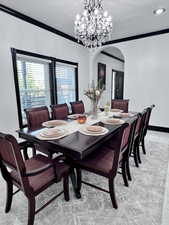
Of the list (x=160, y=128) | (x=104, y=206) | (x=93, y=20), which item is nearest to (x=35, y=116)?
(x=104, y=206)

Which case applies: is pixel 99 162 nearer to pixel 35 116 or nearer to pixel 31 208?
pixel 31 208

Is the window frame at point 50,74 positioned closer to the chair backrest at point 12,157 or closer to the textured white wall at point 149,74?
the textured white wall at point 149,74

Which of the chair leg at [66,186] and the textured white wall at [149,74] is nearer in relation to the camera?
the chair leg at [66,186]

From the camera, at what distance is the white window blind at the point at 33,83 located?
312cm

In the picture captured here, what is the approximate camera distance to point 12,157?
44.7 inches

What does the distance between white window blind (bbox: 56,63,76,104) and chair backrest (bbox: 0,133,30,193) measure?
9.44 feet

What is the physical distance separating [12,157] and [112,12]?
314 cm

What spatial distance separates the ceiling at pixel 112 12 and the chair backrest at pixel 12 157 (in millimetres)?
2565

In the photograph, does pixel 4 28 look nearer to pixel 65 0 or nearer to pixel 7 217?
pixel 65 0

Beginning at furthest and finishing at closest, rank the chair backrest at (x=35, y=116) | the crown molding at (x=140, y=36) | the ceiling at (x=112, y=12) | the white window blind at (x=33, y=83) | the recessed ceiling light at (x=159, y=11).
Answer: the crown molding at (x=140, y=36) → the white window blind at (x=33, y=83) → the recessed ceiling light at (x=159, y=11) → the ceiling at (x=112, y=12) → the chair backrest at (x=35, y=116)

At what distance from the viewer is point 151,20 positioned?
10.5 ft

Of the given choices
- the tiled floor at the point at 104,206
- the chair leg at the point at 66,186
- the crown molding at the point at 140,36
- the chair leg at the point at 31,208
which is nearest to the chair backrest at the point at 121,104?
the tiled floor at the point at 104,206

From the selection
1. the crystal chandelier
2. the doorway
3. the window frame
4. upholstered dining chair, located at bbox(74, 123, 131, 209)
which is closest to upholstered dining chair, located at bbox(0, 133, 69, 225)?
upholstered dining chair, located at bbox(74, 123, 131, 209)

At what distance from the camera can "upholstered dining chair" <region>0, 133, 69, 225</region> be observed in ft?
3.54
